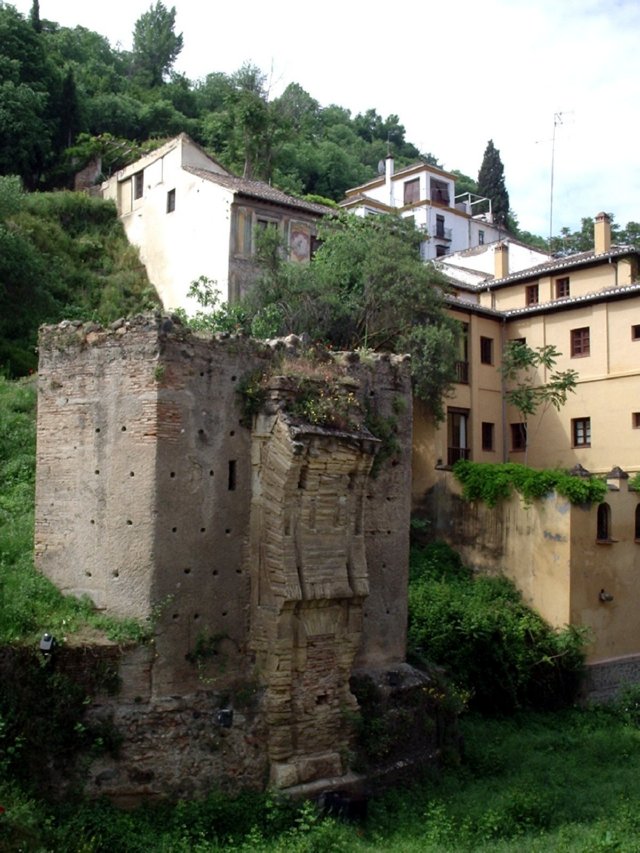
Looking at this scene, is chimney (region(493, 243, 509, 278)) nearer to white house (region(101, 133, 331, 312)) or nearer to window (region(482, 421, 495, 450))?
window (region(482, 421, 495, 450))

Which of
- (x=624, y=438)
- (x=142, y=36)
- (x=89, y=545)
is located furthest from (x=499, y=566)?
(x=142, y=36)

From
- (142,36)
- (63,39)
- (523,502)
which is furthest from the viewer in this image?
(142,36)

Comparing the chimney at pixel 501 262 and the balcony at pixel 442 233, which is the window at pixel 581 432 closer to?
the chimney at pixel 501 262

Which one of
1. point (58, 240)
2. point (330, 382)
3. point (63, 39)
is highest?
point (63, 39)

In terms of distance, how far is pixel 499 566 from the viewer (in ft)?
85.9

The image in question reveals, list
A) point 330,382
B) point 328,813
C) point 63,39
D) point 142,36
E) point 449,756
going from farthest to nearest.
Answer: point 142,36, point 63,39, point 449,756, point 330,382, point 328,813

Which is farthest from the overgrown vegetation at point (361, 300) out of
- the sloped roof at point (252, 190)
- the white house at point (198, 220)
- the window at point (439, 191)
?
the window at point (439, 191)

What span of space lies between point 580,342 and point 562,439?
3.43 meters

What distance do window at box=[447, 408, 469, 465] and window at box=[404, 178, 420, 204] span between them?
88.7 ft

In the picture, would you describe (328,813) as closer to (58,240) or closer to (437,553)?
(437,553)

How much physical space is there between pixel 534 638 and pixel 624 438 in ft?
33.2

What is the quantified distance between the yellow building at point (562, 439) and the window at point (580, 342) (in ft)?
0.11

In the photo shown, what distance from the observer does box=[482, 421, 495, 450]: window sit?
33.6 metres

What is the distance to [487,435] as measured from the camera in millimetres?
33781
